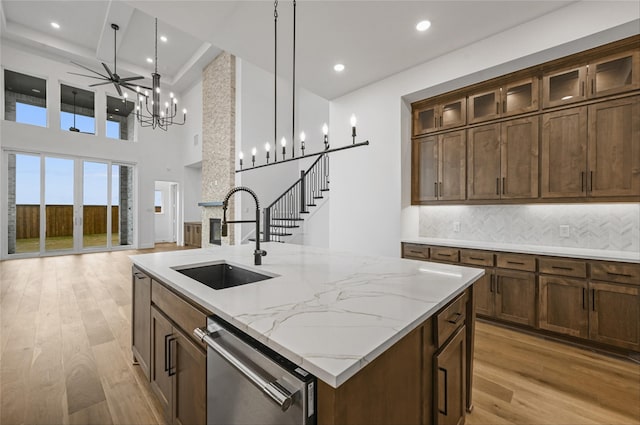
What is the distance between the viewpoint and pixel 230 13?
282cm

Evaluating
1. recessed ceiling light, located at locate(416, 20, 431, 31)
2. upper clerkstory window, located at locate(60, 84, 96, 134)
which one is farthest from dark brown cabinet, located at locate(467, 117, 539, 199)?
upper clerkstory window, located at locate(60, 84, 96, 134)

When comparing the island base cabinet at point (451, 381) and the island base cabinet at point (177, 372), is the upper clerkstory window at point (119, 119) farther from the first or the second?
the island base cabinet at point (451, 381)

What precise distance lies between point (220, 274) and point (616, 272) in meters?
3.39

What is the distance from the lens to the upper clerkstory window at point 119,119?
8.30 m

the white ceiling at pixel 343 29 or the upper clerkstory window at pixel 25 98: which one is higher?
the upper clerkstory window at pixel 25 98

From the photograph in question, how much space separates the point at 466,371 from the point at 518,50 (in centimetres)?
320

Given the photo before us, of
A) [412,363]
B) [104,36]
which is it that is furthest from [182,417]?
[104,36]

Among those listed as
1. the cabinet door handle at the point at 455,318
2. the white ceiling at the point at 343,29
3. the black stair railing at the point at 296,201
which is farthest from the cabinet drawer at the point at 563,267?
the black stair railing at the point at 296,201

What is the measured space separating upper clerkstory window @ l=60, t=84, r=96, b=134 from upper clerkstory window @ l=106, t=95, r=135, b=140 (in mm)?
407

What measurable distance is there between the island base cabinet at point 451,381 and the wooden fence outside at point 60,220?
9686 millimetres

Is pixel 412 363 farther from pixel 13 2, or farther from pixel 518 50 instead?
pixel 13 2

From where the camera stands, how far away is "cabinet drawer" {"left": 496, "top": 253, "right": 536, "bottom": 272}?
282cm

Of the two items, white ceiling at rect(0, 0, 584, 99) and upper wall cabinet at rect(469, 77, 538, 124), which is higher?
white ceiling at rect(0, 0, 584, 99)

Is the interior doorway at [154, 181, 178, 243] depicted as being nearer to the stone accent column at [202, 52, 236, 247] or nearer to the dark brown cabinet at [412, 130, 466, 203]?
the stone accent column at [202, 52, 236, 247]
